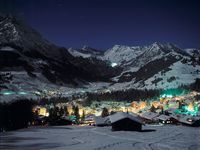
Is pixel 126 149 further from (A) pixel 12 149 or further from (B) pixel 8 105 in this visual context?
(B) pixel 8 105

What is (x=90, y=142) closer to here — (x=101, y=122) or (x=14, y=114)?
(x=14, y=114)

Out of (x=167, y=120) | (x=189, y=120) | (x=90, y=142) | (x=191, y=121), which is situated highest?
(x=167, y=120)

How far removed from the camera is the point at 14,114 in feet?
307

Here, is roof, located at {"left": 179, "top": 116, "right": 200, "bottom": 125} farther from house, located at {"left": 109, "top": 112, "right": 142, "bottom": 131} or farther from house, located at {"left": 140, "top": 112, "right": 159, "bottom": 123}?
house, located at {"left": 109, "top": 112, "right": 142, "bottom": 131}

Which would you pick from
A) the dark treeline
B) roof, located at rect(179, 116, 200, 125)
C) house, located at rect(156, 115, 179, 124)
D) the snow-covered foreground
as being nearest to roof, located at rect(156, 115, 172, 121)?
house, located at rect(156, 115, 179, 124)

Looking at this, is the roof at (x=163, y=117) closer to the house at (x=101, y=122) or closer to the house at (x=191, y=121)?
the house at (x=191, y=121)

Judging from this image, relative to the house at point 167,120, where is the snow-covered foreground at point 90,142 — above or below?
below

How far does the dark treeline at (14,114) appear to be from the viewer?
3346 inches

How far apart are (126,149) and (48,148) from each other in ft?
37.6

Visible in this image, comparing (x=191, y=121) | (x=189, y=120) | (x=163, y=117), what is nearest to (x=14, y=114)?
(x=191, y=121)

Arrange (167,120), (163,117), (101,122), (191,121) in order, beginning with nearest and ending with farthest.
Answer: (101,122) → (191,121) → (167,120) → (163,117)

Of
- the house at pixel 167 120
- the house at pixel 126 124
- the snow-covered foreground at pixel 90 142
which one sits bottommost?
the snow-covered foreground at pixel 90 142

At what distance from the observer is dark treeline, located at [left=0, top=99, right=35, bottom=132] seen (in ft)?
279

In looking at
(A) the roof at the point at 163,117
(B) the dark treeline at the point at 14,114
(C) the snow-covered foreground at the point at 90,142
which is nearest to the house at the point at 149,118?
(A) the roof at the point at 163,117
